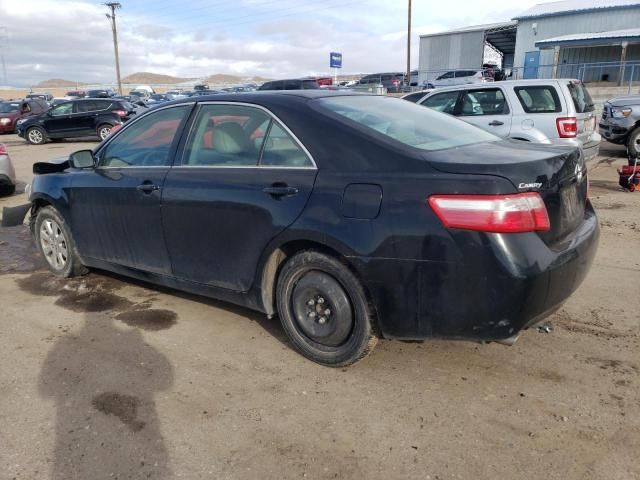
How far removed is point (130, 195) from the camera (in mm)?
4102

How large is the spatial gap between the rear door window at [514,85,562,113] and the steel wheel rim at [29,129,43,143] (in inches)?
727

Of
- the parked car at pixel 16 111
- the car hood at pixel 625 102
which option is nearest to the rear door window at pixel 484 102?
the car hood at pixel 625 102

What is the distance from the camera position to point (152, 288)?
4.87m

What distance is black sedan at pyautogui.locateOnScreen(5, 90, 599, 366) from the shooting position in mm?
2711

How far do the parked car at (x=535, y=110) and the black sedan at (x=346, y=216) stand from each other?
5227 millimetres

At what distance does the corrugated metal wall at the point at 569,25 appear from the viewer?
3388 cm

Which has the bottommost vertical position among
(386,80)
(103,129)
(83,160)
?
(103,129)

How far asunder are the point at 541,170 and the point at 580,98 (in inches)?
273

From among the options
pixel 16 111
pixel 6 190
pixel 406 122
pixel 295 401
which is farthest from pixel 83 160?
pixel 16 111

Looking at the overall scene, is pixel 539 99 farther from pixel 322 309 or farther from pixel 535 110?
pixel 322 309

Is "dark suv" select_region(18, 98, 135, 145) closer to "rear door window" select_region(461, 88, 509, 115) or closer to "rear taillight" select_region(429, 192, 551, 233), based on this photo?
"rear door window" select_region(461, 88, 509, 115)

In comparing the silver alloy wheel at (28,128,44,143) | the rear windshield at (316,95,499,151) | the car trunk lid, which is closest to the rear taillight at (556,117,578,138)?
the rear windshield at (316,95,499,151)

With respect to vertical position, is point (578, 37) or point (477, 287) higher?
point (578, 37)

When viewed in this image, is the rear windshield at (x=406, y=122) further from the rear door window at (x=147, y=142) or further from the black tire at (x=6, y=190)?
the black tire at (x=6, y=190)
